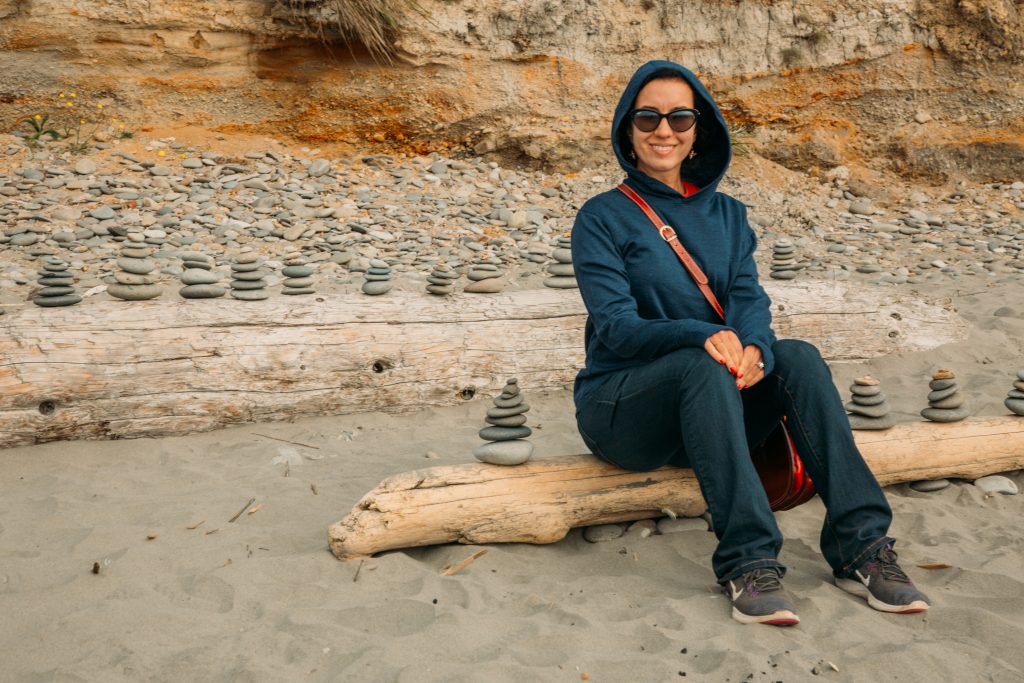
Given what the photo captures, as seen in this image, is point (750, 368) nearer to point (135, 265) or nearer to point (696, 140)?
point (696, 140)

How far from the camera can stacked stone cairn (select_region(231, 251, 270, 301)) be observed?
4867 millimetres

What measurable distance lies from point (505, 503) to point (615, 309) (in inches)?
33.0

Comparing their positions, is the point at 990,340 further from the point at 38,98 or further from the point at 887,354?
the point at 38,98

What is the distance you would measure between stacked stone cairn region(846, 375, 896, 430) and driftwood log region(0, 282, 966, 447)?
1.49 m

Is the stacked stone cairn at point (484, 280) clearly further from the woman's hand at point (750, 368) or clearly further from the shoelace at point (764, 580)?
the shoelace at point (764, 580)

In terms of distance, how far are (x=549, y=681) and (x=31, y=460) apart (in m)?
2.78

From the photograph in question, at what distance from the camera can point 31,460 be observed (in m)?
4.18

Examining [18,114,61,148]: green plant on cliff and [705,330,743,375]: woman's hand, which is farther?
[18,114,61,148]: green plant on cliff

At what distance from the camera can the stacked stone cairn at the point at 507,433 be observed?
3562mm

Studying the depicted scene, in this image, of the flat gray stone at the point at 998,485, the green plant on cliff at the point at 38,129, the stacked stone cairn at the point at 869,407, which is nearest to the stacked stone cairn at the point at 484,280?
the stacked stone cairn at the point at 869,407

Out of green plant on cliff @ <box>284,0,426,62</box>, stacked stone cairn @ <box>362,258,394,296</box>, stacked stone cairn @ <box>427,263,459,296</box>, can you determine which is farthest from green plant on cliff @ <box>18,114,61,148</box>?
stacked stone cairn @ <box>427,263,459,296</box>

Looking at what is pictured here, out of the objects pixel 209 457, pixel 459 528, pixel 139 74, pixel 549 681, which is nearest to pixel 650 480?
pixel 459 528

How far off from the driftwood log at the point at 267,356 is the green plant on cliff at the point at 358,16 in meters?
4.68

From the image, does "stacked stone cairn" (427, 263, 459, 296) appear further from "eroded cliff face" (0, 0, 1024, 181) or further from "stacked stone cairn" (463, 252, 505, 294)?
"eroded cliff face" (0, 0, 1024, 181)
